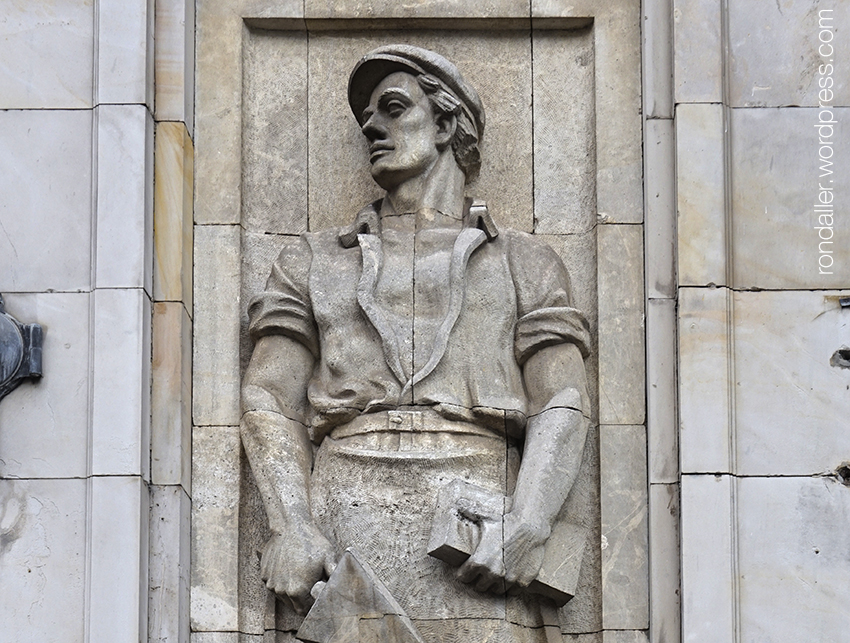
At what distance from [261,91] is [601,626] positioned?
4.28 m

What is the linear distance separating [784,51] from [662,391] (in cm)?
237

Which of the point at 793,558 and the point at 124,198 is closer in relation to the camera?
the point at 793,558

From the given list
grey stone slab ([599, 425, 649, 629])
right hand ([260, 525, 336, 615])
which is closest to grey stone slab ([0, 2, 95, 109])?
right hand ([260, 525, 336, 615])

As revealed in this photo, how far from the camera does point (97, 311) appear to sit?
12.2 meters

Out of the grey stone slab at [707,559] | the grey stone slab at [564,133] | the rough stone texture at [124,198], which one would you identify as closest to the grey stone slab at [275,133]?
the rough stone texture at [124,198]

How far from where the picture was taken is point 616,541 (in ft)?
40.1

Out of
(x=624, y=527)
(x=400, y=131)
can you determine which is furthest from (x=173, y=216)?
(x=624, y=527)

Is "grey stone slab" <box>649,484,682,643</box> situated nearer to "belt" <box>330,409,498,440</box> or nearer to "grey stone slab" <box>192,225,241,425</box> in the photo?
"belt" <box>330,409,498,440</box>

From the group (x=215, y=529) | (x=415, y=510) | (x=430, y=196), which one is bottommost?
(x=215, y=529)

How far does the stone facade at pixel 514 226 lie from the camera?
11.9m

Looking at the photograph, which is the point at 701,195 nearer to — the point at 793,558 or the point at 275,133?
the point at 793,558

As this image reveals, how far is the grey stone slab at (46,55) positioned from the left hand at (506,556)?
377 cm

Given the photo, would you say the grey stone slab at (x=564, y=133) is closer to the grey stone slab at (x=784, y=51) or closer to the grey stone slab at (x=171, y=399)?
the grey stone slab at (x=784, y=51)

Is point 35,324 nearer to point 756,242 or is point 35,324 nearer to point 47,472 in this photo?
point 47,472
